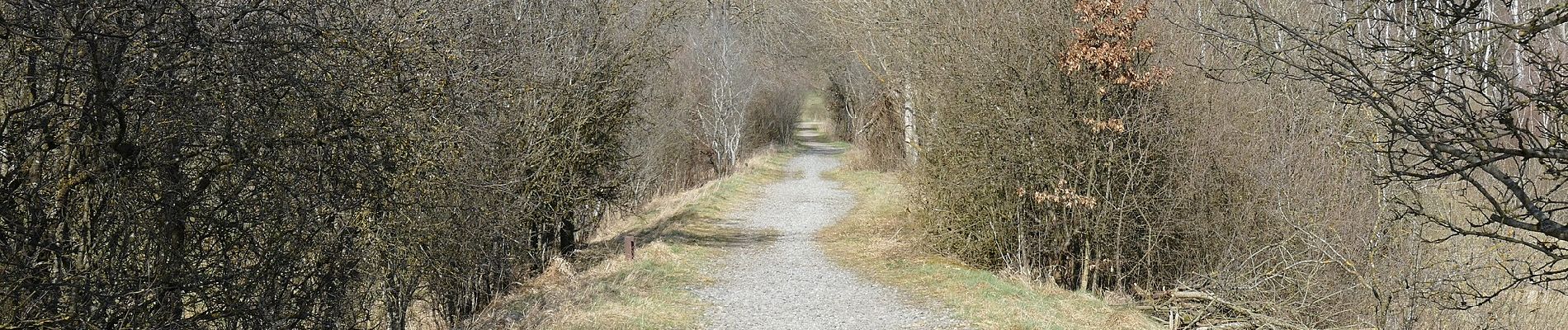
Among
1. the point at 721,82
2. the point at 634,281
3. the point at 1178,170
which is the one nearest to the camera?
the point at 1178,170

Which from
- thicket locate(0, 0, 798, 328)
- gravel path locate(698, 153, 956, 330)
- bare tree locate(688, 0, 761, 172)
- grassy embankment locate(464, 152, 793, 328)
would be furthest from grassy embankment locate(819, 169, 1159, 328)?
bare tree locate(688, 0, 761, 172)

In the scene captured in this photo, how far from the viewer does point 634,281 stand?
407 inches

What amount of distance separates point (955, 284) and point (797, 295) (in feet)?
4.76

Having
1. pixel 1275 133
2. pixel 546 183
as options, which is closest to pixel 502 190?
pixel 546 183

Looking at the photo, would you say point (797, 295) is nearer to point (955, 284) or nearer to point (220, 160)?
point (955, 284)

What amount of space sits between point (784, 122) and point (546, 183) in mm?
30297

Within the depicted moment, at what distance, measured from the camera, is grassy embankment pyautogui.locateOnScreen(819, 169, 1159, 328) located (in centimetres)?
834

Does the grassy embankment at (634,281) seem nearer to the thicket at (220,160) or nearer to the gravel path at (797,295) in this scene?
the gravel path at (797,295)

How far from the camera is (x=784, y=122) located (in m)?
41.3

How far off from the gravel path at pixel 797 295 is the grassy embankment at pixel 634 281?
30 centimetres

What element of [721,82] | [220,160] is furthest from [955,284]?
[721,82]

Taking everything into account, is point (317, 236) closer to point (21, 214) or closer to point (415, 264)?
point (21, 214)

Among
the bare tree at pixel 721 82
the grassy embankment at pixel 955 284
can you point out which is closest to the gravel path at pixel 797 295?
the grassy embankment at pixel 955 284

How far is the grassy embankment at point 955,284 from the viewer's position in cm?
834
